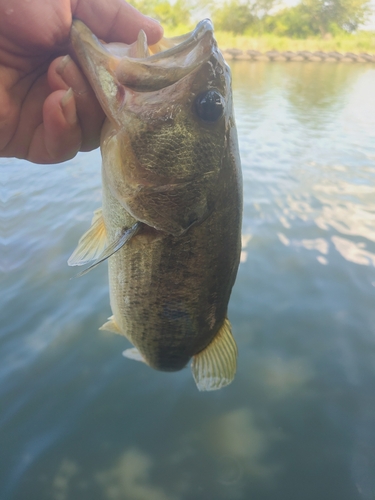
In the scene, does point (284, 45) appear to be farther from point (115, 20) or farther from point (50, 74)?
point (50, 74)

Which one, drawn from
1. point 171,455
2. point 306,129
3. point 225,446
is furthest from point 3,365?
point 306,129

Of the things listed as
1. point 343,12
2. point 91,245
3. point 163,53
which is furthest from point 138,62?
point 343,12

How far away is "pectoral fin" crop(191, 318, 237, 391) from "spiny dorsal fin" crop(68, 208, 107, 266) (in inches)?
27.7

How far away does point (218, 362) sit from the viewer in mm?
1774

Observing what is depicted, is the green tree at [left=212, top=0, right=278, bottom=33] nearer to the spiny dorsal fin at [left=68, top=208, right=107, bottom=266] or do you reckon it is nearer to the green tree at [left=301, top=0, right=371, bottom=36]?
the green tree at [left=301, top=0, right=371, bottom=36]

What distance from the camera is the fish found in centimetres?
131

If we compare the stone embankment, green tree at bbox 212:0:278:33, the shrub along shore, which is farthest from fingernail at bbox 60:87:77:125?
green tree at bbox 212:0:278:33

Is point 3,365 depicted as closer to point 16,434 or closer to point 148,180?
point 16,434

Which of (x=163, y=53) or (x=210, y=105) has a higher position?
(x=163, y=53)

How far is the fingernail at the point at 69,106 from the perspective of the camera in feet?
4.52

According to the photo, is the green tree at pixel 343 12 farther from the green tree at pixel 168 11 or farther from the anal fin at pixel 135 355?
the anal fin at pixel 135 355

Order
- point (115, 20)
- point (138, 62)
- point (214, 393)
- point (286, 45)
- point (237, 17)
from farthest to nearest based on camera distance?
point (237, 17) < point (286, 45) < point (214, 393) < point (115, 20) < point (138, 62)

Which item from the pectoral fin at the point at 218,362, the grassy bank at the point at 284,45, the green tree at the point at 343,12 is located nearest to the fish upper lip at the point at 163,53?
the pectoral fin at the point at 218,362

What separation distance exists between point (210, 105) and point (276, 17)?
59.7 meters
